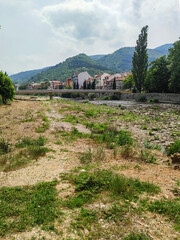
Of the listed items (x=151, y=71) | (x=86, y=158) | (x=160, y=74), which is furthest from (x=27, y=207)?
(x=151, y=71)

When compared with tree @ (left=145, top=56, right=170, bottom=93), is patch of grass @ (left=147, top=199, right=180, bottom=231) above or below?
below

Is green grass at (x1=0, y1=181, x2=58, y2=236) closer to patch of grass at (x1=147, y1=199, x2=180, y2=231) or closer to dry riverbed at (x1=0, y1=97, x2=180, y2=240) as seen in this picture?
dry riverbed at (x1=0, y1=97, x2=180, y2=240)

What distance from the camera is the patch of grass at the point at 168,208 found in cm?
393

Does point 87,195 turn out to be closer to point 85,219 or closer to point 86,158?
point 85,219

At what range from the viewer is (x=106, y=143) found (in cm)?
1082

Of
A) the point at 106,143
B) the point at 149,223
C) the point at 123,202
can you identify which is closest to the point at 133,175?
the point at 123,202

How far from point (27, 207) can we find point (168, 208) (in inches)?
151

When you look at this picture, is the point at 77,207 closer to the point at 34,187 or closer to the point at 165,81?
the point at 34,187

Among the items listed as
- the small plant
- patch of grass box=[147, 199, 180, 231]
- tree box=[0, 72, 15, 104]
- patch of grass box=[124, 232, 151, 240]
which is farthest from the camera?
tree box=[0, 72, 15, 104]

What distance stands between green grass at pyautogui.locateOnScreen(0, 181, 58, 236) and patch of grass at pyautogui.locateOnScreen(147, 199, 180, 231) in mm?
2686

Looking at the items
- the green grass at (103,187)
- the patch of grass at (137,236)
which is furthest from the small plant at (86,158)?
the patch of grass at (137,236)

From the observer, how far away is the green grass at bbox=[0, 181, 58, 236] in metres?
3.68

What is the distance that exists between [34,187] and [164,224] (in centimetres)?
397

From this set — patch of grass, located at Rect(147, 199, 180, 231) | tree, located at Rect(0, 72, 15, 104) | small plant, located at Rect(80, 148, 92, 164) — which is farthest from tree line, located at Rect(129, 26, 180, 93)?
patch of grass, located at Rect(147, 199, 180, 231)
